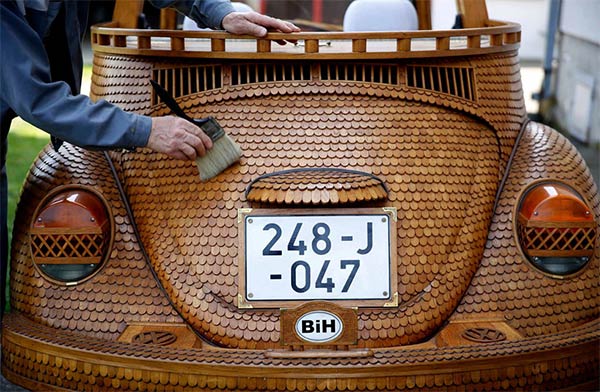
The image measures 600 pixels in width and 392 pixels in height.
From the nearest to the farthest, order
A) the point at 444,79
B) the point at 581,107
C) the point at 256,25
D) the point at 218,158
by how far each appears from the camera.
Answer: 1. the point at 218,158
2. the point at 256,25
3. the point at 444,79
4. the point at 581,107

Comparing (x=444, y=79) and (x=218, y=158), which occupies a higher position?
(x=444, y=79)

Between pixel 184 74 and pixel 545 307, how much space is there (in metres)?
1.63

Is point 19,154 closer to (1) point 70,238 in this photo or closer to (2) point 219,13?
(2) point 219,13

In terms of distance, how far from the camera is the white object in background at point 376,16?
4781 mm

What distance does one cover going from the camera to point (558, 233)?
140 inches

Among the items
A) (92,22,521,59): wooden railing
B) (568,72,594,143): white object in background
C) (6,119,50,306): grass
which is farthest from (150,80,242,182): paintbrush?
(568,72,594,143): white object in background

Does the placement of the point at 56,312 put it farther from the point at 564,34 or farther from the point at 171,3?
the point at 564,34

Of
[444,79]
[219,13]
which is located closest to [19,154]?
[219,13]

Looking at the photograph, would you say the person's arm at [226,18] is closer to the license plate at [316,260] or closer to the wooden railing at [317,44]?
the wooden railing at [317,44]

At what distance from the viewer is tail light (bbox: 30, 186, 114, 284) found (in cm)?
355

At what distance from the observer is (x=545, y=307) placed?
353 cm

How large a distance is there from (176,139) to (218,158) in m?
0.18

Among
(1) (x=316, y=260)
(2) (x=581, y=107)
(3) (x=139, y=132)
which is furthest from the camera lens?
(2) (x=581, y=107)

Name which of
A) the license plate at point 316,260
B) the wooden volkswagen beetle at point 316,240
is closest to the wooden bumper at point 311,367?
the wooden volkswagen beetle at point 316,240
